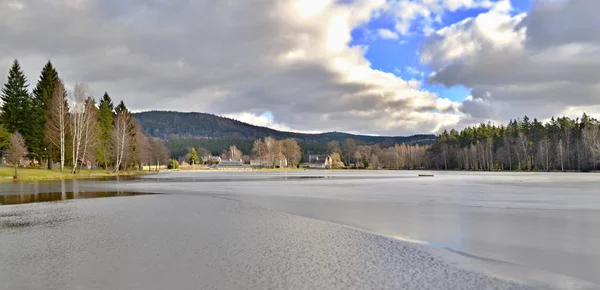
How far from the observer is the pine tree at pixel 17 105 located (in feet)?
179

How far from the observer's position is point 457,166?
12025 centimetres

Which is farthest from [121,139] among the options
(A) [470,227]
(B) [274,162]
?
(B) [274,162]

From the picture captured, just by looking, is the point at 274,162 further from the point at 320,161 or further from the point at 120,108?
the point at 120,108

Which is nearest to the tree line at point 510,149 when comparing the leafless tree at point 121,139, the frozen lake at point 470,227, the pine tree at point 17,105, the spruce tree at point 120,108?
the spruce tree at point 120,108

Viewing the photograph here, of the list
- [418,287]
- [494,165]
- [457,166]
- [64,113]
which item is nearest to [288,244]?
[418,287]

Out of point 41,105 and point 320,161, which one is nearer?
point 41,105

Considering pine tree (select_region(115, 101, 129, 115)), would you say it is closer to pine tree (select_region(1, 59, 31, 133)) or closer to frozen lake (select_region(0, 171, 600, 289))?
pine tree (select_region(1, 59, 31, 133))

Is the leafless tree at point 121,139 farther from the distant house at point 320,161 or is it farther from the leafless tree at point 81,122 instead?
the distant house at point 320,161

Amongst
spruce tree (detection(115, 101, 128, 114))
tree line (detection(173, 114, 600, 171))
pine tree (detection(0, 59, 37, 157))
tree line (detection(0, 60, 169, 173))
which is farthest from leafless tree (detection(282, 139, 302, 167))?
pine tree (detection(0, 59, 37, 157))

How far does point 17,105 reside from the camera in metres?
56.0

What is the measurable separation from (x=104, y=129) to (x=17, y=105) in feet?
45.4

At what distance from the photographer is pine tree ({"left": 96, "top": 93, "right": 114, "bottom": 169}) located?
64.1 metres

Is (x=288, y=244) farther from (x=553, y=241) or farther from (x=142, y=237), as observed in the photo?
(x=553, y=241)

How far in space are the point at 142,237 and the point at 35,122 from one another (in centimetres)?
5531
